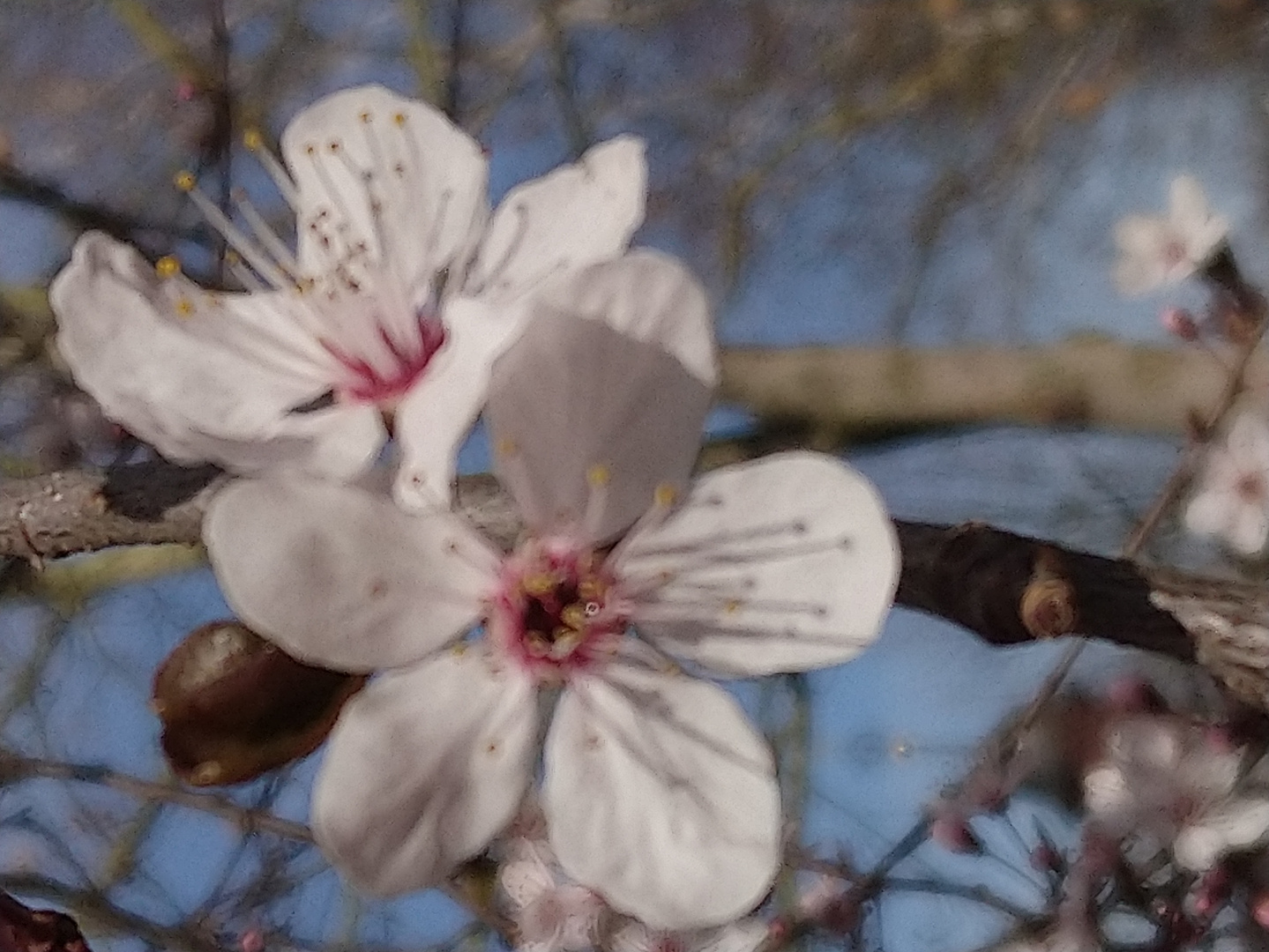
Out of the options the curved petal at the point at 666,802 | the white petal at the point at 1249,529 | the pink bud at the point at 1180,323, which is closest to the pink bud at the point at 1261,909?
the white petal at the point at 1249,529

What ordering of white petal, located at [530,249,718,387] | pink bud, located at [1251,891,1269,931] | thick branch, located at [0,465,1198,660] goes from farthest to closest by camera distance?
pink bud, located at [1251,891,1269,931]
thick branch, located at [0,465,1198,660]
white petal, located at [530,249,718,387]

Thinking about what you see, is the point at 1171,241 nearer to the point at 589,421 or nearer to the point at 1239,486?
the point at 1239,486

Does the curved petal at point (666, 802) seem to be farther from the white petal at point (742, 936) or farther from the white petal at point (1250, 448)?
the white petal at point (1250, 448)

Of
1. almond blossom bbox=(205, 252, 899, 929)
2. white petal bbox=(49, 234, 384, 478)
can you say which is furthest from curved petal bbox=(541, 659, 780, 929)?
white petal bbox=(49, 234, 384, 478)

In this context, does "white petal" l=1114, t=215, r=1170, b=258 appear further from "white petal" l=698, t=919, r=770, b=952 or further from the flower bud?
the flower bud

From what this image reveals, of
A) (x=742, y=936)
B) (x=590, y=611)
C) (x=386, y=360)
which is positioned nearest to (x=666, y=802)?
(x=590, y=611)

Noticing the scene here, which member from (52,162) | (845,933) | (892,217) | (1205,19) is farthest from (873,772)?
(52,162)

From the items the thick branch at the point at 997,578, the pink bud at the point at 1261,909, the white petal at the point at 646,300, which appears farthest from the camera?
the pink bud at the point at 1261,909
